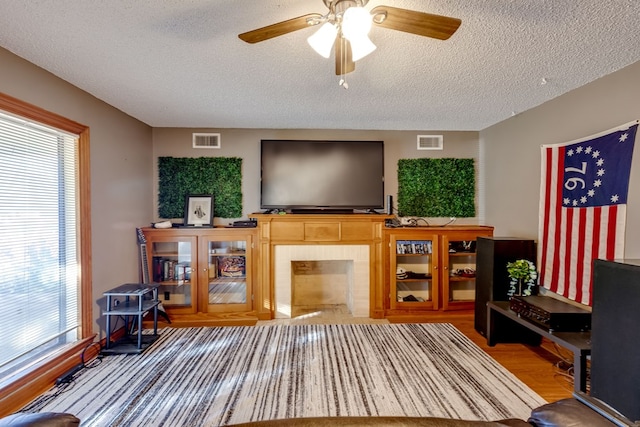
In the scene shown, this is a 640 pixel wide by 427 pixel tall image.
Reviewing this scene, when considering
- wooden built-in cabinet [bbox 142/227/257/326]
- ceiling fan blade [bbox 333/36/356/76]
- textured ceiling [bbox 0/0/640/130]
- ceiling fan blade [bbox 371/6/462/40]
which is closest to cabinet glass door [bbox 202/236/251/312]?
wooden built-in cabinet [bbox 142/227/257/326]

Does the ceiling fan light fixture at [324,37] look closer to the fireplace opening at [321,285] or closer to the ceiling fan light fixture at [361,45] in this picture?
the ceiling fan light fixture at [361,45]

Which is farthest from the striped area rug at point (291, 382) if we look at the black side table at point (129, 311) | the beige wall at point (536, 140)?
the beige wall at point (536, 140)

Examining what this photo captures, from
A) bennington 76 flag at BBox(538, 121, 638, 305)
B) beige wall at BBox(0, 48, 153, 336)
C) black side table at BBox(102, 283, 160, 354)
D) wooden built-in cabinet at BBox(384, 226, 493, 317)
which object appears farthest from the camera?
wooden built-in cabinet at BBox(384, 226, 493, 317)

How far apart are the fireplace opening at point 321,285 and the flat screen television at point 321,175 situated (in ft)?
2.94

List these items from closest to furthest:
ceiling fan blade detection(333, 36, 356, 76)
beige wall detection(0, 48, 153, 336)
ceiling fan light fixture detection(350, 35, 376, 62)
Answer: ceiling fan light fixture detection(350, 35, 376, 62)
ceiling fan blade detection(333, 36, 356, 76)
beige wall detection(0, 48, 153, 336)

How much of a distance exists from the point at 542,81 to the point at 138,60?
338 centimetres

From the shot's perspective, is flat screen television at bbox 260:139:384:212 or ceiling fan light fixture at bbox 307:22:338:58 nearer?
ceiling fan light fixture at bbox 307:22:338:58

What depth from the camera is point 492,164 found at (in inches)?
156

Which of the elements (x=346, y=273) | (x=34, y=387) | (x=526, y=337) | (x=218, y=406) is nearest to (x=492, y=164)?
(x=526, y=337)

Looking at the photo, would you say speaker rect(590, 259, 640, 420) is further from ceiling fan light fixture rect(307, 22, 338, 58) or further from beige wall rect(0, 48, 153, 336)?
beige wall rect(0, 48, 153, 336)

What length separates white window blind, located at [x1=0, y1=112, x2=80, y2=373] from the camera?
84.5 inches

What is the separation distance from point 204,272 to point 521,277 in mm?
3656

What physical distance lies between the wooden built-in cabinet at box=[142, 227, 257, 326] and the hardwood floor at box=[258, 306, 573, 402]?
20.8 inches

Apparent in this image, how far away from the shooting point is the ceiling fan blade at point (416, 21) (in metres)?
1.31
